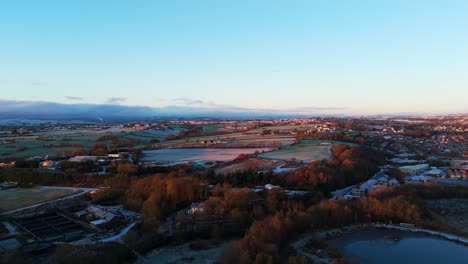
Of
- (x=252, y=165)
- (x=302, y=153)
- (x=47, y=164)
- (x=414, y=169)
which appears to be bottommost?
(x=414, y=169)

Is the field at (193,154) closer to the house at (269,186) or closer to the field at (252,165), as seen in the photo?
the field at (252,165)

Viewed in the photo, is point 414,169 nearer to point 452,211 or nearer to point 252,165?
point 452,211

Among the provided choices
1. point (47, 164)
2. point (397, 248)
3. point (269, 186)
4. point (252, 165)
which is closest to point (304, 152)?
point (252, 165)

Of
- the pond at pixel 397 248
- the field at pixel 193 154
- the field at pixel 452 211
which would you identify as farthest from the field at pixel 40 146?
the field at pixel 452 211

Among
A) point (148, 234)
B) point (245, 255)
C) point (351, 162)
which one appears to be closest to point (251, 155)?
point (351, 162)

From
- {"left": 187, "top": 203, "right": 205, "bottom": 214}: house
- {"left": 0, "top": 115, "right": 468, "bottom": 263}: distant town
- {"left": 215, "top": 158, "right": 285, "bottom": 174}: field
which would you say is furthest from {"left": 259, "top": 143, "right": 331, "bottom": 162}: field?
{"left": 187, "top": 203, "right": 205, "bottom": 214}: house

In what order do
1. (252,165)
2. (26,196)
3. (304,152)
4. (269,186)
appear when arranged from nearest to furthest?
(26,196) → (269,186) → (252,165) → (304,152)
